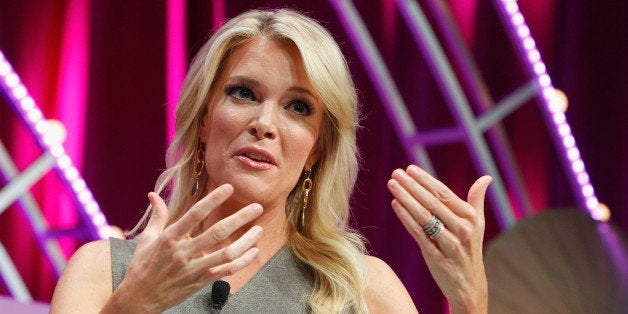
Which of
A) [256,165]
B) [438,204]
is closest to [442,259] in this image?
[438,204]

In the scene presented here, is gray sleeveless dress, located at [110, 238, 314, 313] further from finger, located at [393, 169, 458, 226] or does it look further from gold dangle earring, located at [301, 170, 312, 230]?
finger, located at [393, 169, 458, 226]

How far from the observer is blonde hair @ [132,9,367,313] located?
1.84 meters

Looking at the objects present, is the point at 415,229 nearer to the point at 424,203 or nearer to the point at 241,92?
the point at 424,203

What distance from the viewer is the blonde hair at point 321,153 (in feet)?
6.03

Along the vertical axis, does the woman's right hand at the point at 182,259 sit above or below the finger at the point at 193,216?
below

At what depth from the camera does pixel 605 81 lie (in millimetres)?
3564

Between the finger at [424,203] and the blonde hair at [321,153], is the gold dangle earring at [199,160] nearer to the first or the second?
the blonde hair at [321,153]

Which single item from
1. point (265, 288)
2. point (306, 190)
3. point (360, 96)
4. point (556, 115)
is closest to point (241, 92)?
point (306, 190)

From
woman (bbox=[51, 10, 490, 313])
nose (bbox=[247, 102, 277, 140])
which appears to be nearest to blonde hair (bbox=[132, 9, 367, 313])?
woman (bbox=[51, 10, 490, 313])

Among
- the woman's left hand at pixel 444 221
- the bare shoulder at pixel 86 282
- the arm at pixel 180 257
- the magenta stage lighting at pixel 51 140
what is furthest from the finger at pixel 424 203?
the magenta stage lighting at pixel 51 140

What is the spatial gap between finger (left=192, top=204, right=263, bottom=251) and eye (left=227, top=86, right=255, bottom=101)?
0.47 meters

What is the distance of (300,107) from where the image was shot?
6.12 feet

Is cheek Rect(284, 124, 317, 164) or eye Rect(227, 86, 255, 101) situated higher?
eye Rect(227, 86, 255, 101)

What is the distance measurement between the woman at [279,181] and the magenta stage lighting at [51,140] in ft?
2.34
